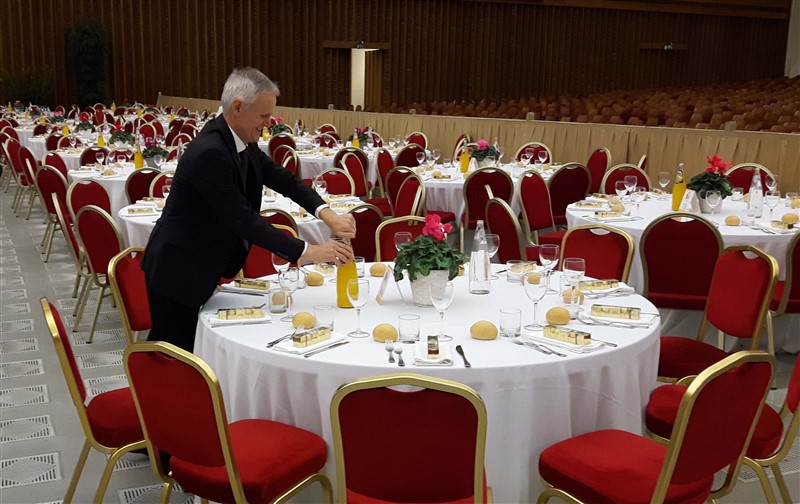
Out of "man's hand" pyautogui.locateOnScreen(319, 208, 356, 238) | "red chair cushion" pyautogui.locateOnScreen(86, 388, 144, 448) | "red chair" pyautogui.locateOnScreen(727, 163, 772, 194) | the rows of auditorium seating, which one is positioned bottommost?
"red chair cushion" pyautogui.locateOnScreen(86, 388, 144, 448)

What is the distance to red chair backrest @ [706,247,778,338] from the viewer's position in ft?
11.7

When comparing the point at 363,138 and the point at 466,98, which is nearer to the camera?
the point at 363,138

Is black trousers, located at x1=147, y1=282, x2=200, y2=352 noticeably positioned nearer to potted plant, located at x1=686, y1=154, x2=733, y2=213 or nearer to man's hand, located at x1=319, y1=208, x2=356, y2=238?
man's hand, located at x1=319, y1=208, x2=356, y2=238

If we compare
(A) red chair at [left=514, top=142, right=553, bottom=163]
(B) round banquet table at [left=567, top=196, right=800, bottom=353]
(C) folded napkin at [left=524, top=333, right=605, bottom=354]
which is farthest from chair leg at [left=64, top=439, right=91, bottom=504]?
(A) red chair at [left=514, top=142, right=553, bottom=163]

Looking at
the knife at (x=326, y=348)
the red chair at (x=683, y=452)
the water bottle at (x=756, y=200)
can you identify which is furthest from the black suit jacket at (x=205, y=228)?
the water bottle at (x=756, y=200)

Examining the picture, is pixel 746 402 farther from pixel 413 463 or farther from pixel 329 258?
pixel 329 258

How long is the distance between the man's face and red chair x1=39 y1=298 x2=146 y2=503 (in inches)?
34.4

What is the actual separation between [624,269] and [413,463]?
7.71 ft

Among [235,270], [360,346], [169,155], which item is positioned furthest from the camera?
[169,155]

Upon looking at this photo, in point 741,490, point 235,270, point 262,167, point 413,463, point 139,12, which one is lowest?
point 741,490

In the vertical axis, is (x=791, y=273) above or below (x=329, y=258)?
below

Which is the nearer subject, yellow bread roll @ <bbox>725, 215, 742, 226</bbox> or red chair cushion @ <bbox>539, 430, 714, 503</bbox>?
red chair cushion @ <bbox>539, 430, 714, 503</bbox>

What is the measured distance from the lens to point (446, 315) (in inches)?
121

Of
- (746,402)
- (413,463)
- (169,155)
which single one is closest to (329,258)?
(413,463)
